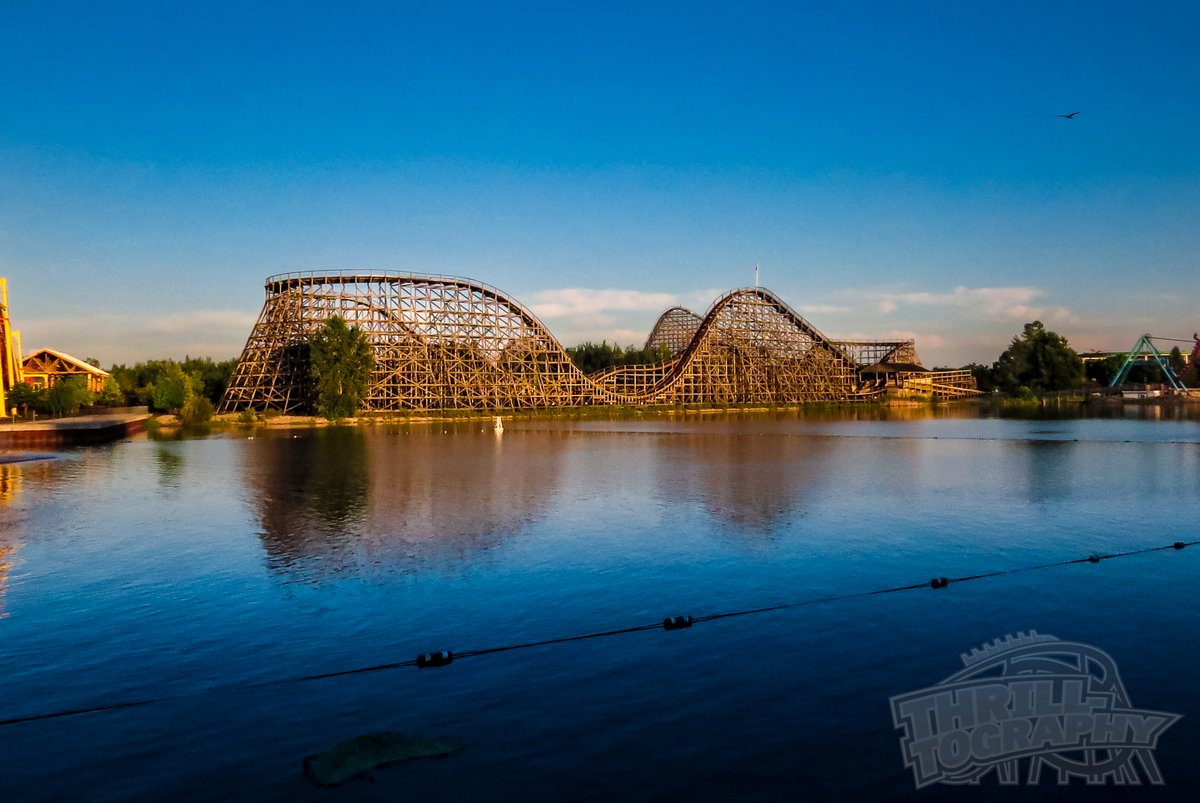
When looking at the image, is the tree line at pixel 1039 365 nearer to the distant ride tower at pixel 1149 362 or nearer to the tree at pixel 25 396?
the distant ride tower at pixel 1149 362

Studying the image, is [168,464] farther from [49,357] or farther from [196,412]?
[49,357]

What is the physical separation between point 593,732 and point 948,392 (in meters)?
99.9

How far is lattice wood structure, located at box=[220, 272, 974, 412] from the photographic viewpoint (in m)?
58.3

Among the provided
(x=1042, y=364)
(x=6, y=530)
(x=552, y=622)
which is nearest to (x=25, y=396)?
(x=6, y=530)

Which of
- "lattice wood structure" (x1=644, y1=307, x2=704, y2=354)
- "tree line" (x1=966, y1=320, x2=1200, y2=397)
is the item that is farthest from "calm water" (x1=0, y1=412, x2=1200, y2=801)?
"tree line" (x1=966, y1=320, x2=1200, y2=397)

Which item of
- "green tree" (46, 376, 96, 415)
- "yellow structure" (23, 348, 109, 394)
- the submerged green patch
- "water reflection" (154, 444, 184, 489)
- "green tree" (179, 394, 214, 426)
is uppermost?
"yellow structure" (23, 348, 109, 394)

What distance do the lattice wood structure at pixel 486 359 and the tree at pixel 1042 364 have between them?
35589 millimetres

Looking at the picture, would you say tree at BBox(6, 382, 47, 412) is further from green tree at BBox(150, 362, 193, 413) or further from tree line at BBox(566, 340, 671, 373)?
tree line at BBox(566, 340, 671, 373)

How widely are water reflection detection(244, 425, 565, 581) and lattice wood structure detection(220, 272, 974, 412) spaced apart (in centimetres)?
2276

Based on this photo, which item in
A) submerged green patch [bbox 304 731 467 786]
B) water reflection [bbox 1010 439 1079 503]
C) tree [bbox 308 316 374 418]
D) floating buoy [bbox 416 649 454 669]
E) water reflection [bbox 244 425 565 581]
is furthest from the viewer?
tree [bbox 308 316 374 418]

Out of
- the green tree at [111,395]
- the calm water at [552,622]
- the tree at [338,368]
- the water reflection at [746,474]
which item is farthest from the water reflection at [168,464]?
the green tree at [111,395]

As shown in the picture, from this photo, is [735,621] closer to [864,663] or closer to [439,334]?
[864,663]

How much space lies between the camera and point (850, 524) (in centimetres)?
1605

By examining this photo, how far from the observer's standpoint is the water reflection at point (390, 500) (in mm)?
13562
